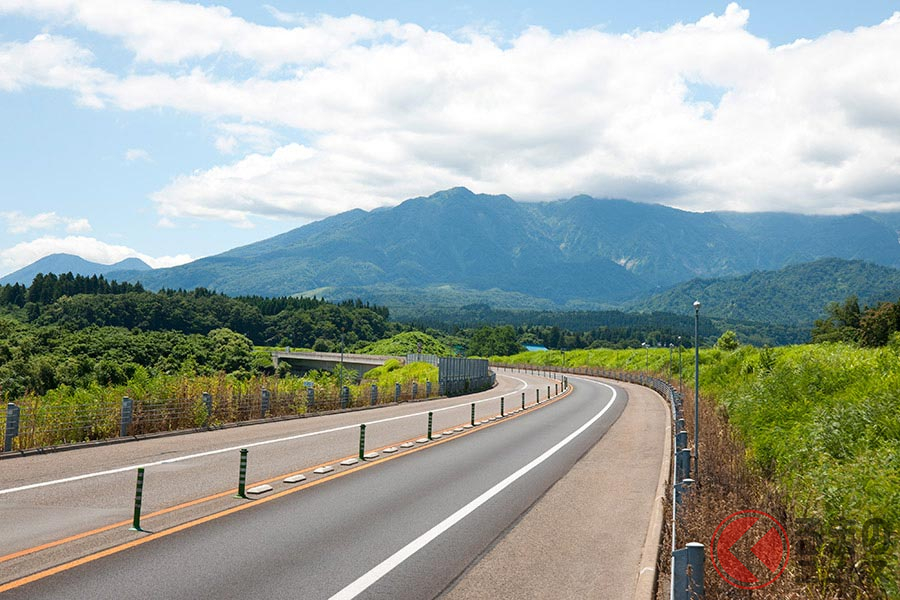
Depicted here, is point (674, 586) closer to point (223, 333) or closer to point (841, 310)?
point (841, 310)

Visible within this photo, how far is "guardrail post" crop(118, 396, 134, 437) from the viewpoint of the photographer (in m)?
20.0

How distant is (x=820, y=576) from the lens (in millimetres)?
7770

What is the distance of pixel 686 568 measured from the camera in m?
6.14

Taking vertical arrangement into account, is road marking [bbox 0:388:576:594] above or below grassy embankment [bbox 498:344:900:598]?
below

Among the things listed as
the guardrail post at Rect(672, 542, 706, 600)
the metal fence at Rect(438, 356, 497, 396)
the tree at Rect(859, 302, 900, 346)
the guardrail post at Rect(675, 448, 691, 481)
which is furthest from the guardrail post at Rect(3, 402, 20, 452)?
the tree at Rect(859, 302, 900, 346)

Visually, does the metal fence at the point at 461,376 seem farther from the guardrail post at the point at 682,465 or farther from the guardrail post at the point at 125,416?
the guardrail post at the point at 682,465

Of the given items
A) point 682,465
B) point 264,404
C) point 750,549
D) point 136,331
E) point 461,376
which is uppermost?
point 136,331

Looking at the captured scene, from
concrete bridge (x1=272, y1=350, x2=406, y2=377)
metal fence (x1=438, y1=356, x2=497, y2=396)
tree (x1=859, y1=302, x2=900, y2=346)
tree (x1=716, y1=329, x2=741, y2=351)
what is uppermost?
tree (x1=859, y1=302, x2=900, y2=346)

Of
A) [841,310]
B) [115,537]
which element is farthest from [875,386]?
[841,310]

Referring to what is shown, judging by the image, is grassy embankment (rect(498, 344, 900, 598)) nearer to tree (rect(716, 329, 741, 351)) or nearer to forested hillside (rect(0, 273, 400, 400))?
forested hillside (rect(0, 273, 400, 400))

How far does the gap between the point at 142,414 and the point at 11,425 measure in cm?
447

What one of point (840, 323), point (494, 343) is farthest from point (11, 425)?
point (494, 343)

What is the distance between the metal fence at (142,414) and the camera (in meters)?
17.7

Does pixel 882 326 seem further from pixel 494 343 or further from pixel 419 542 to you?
Result: pixel 494 343
